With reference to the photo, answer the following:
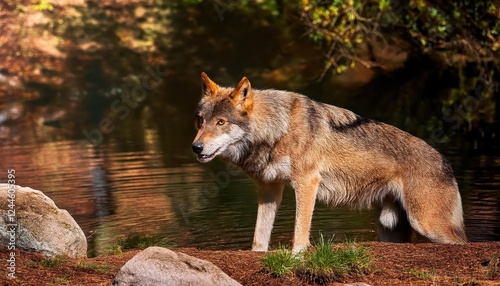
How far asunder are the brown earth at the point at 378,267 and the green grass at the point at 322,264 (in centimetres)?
7

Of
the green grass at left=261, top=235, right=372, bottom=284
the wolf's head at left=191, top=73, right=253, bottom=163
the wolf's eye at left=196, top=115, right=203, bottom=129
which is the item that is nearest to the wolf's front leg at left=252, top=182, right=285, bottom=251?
the wolf's head at left=191, top=73, right=253, bottom=163

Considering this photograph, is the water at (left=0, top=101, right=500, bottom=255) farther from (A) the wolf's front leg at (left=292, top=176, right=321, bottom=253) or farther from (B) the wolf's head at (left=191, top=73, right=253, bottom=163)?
(B) the wolf's head at (left=191, top=73, right=253, bottom=163)

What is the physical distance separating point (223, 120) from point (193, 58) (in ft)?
69.6

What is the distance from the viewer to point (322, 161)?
8.59 m

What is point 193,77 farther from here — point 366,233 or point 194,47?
point 366,233

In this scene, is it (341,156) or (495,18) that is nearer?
(341,156)

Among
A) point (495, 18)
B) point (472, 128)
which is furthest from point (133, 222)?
point (495, 18)

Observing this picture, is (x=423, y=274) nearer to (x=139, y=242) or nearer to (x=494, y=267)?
(x=494, y=267)

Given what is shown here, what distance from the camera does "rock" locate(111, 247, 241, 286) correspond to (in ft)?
20.5

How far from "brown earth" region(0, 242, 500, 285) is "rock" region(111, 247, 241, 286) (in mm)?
435

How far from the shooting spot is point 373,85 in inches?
1105

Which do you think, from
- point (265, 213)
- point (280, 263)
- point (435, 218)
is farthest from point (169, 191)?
point (280, 263)

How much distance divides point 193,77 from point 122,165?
1266cm

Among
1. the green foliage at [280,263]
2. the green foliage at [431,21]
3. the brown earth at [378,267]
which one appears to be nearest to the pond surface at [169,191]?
the brown earth at [378,267]
